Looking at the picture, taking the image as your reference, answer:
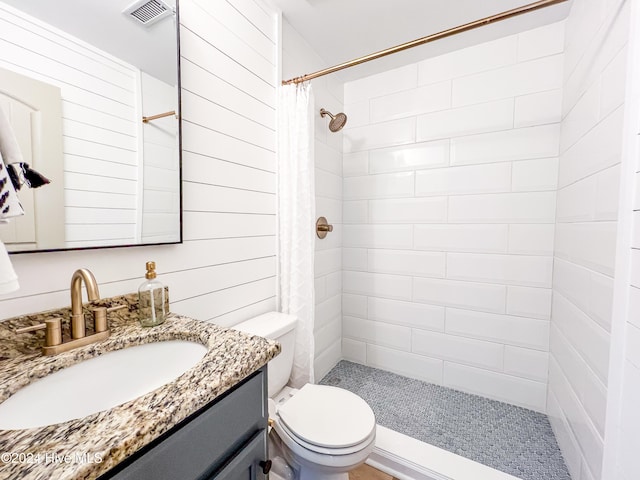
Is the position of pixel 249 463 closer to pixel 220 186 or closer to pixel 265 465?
pixel 265 465

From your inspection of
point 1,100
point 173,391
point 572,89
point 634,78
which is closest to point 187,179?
point 1,100

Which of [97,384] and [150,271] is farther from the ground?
[150,271]

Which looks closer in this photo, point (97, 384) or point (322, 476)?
point (97, 384)

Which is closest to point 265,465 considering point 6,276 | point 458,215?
point 6,276

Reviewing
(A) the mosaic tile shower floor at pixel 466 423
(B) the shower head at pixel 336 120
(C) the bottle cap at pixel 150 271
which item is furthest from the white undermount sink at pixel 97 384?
(B) the shower head at pixel 336 120

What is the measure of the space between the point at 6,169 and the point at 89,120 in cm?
33

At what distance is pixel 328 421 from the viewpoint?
1123mm

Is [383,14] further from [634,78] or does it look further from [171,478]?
[171,478]

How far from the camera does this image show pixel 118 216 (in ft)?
2.98

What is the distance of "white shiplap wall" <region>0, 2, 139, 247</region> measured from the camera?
72 cm

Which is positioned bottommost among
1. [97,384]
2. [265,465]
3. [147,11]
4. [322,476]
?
[322,476]

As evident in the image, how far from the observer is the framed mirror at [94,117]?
2.35ft

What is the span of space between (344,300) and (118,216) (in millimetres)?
1714

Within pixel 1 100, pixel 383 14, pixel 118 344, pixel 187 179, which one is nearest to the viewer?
pixel 1 100
